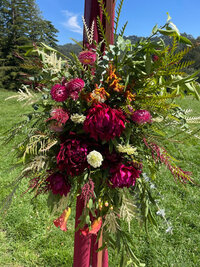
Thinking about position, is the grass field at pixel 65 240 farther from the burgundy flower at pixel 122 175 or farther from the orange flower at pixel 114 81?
the orange flower at pixel 114 81

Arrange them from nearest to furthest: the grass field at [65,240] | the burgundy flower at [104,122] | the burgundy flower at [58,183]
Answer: the burgundy flower at [104,122] → the burgundy flower at [58,183] → the grass field at [65,240]

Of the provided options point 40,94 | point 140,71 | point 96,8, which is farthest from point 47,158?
point 96,8

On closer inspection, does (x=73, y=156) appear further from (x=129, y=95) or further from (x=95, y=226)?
(x=95, y=226)

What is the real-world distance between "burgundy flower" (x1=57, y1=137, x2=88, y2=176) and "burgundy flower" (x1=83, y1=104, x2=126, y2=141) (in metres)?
0.07

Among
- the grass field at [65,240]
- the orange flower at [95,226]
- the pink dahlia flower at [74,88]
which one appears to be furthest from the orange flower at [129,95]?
the grass field at [65,240]

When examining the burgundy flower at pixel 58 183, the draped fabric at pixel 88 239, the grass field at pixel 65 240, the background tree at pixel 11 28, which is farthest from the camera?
the background tree at pixel 11 28

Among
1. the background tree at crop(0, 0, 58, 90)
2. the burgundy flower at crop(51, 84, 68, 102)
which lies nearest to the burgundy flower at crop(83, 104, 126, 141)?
the burgundy flower at crop(51, 84, 68, 102)

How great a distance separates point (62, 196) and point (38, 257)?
167cm

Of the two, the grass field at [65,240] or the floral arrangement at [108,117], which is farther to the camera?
the grass field at [65,240]

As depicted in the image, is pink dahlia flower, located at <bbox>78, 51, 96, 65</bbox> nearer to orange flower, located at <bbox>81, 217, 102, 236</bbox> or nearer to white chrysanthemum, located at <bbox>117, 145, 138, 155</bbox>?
white chrysanthemum, located at <bbox>117, 145, 138, 155</bbox>

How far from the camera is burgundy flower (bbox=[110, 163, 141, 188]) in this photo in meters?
0.87

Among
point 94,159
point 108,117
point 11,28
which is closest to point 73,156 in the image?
point 94,159

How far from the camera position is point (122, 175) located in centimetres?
87

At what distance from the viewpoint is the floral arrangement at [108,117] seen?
0.84 meters
